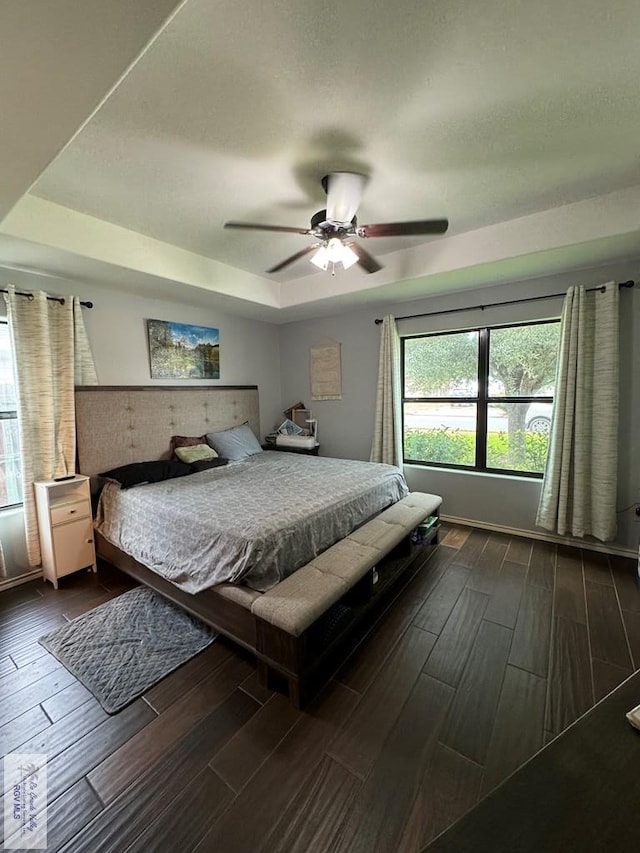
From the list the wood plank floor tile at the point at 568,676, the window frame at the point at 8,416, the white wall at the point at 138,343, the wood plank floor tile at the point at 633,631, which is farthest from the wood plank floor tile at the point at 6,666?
the wood plank floor tile at the point at 633,631

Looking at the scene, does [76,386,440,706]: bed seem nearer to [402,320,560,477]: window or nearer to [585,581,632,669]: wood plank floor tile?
[402,320,560,477]: window

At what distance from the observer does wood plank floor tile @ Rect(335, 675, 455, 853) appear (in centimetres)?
110

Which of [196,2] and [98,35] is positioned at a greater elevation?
[196,2]

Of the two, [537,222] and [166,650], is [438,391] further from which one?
[166,650]

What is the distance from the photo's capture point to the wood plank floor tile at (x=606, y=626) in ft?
5.96

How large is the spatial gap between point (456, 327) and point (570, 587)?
8.05ft

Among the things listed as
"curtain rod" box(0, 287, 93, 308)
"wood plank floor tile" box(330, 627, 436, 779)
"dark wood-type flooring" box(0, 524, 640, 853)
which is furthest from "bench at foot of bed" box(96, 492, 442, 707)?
"curtain rod" box(0, 287, 93, 308)

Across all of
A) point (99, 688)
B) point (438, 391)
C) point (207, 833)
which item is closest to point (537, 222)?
point (438, 391)

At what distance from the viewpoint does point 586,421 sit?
2.86 m

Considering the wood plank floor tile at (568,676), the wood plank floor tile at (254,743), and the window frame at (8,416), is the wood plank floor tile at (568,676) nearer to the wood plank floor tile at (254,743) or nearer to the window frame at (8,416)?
the wood plank floor tile at (254,743)

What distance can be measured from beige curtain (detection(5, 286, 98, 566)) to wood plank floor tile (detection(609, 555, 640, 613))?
4213mm

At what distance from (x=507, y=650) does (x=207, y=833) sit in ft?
5.24

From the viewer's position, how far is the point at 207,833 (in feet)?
3.66

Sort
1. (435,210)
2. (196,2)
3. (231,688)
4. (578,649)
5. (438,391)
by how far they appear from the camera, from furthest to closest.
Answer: (438,391)
(435,210)
(578,649)
(231,688)
(196,2)
